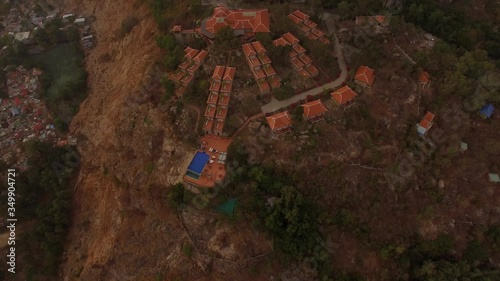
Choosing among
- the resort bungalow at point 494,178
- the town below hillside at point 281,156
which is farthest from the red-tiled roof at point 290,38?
the resort bungalow at point 494,178

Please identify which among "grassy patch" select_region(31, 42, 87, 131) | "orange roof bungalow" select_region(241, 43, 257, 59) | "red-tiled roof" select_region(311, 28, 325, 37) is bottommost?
"grassy patch" select_region(31, 42, 87, 131)

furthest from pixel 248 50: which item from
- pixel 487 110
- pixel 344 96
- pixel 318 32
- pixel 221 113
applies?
pixel 487 110

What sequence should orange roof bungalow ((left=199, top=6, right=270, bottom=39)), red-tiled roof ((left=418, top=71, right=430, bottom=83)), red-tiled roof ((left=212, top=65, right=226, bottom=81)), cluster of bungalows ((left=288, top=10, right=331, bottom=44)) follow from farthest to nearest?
cluster of bungalows ((left=288, top=10, right=331, bottom=44)) < orange roof bungalow ((left=199, top=6, right=270, bottom=39)) < red-tiled roof ((left=418, top=71, right=430, bottom=83)) < red-tiled roof ((left=212, top=65, right=226, bottom=81))

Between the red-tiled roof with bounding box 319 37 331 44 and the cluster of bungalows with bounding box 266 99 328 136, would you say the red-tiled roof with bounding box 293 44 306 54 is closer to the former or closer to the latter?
the red-tiled roof with bounding box 319 37 331 44

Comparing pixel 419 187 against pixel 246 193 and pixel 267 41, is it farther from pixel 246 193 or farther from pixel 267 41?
pixel 267 41

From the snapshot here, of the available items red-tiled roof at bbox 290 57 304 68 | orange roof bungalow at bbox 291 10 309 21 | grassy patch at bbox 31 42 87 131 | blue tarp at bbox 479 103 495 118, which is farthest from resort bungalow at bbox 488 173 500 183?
grassy patch at bbox 31 42 87 131

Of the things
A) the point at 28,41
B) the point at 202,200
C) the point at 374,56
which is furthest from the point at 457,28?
the point at 28,41

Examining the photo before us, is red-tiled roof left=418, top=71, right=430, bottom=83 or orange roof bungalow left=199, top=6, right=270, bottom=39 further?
orange roof bungalow left=199, top=6, right=270, bottom=39

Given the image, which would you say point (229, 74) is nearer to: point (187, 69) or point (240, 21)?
point (187, 69)
